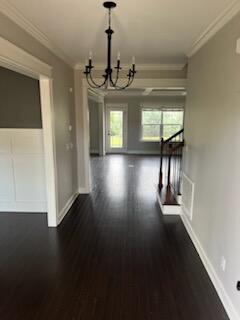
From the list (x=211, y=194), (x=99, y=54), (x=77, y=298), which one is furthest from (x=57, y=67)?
(x=77, y=298)

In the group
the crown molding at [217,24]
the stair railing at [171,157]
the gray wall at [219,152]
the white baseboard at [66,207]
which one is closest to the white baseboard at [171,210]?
the stair railing at [171,157]

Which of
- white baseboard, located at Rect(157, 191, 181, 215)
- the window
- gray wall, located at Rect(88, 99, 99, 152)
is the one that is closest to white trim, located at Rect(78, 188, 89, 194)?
white baseboard, located at Rect(157, 191, 181, 215)

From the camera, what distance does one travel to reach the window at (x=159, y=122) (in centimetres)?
1001

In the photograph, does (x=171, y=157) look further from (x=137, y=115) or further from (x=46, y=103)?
(x=137, y=115)

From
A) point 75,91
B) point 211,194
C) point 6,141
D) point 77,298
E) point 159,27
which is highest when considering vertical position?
point 159,27

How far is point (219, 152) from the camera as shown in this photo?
7.71 feet

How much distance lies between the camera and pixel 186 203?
366 centimetres

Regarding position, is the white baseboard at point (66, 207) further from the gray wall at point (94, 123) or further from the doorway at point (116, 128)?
the doorway at point (116, 128)

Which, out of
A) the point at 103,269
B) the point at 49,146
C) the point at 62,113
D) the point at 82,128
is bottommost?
the point at 103,269

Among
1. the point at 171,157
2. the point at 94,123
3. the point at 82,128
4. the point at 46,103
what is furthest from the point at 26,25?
the point at 94,123

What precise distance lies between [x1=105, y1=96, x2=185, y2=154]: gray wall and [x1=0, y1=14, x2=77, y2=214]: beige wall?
5633 millimetres

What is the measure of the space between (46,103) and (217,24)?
2303mm

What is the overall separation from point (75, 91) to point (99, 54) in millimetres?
1156

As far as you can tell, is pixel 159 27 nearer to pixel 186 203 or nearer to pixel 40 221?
pixel 186 203
